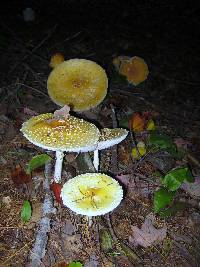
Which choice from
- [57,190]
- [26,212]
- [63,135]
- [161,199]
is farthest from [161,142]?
[26,212]

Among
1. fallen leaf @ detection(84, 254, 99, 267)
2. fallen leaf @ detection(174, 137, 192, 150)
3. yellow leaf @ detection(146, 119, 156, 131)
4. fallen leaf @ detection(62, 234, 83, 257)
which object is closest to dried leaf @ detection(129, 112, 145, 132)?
yellow leaf @ detection(146, 119, 156, 131)

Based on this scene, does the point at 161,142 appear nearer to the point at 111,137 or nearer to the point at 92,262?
the point at 111,137

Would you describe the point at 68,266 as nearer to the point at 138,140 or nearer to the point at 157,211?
the point at 157,211

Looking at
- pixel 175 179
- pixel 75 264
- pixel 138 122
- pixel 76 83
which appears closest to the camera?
pixel 75 264

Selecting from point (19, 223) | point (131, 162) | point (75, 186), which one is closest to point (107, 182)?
point (75, 186)

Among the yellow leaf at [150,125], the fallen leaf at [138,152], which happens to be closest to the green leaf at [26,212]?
the fallen leaf at [138,152]

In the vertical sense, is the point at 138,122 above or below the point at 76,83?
below
